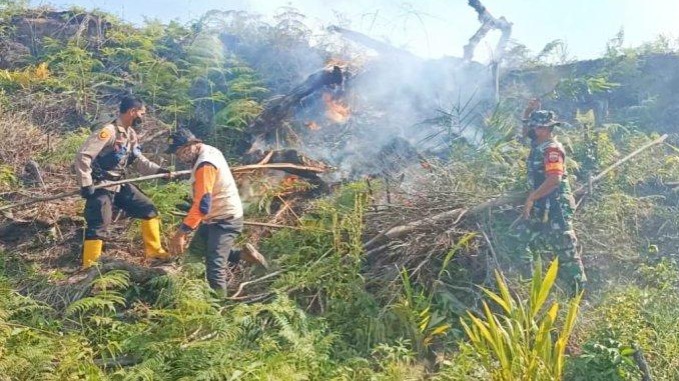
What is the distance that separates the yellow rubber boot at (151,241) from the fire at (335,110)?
3.74m

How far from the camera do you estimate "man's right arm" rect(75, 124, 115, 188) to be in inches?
210

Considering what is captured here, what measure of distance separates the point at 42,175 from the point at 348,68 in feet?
15.1

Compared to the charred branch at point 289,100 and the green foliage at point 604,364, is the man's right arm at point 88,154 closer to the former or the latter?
the charred branch at point 289,100

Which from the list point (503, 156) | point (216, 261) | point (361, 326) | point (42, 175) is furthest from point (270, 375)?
point (42, 175)

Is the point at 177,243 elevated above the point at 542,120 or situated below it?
below

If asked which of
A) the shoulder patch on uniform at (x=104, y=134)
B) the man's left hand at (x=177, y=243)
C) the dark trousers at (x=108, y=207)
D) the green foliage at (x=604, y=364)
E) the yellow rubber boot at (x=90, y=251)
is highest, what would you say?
the shoulder patch on uniform at (x=104, y=134)

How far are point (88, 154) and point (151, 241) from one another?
97 cm

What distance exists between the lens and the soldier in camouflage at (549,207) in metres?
5.32

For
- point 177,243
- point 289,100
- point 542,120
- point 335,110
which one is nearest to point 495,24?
point 335,110

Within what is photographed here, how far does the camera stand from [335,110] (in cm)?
895

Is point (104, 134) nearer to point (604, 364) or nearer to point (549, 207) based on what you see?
point (549, 207)

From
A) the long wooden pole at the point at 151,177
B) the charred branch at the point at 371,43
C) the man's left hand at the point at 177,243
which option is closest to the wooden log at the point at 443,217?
the long wooden pole at the point at 151,177

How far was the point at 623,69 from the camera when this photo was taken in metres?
9.74

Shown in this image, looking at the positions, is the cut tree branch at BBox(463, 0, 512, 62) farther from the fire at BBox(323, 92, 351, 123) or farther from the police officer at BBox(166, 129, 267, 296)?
the police officer at BBox(166, 129, 267, 296)
